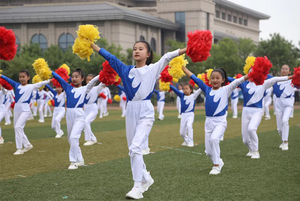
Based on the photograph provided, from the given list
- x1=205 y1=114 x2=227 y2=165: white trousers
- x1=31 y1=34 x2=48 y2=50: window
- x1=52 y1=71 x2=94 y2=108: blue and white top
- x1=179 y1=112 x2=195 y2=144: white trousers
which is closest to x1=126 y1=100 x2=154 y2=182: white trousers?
x1=205 y1=114 x2=227 y2=165: white trousers

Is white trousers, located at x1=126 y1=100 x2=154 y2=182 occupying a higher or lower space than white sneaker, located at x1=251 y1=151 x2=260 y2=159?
higher

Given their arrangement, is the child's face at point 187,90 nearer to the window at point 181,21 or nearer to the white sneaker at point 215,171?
the white sneaker at point 215,171

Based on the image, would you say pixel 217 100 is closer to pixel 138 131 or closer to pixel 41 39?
pixel 138 131

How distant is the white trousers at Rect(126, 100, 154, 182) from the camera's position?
266 inches

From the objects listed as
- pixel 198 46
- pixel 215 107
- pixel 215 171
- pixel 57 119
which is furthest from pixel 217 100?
pixel 57 119

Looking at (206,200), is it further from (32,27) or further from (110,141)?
(32,27)

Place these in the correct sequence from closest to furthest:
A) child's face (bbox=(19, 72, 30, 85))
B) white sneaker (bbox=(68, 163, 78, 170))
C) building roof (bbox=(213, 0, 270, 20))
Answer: white sneaker (bbox=(68, 163, 78, 170))
child's face (bbox=(19, 72, 30, 85))
building roof (bbox=(213, 0, 270, 20))

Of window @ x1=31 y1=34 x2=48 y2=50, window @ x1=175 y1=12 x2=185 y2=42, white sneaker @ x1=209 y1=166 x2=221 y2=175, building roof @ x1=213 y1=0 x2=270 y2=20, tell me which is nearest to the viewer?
white sneaker @ x1=209 y1=166 x2=221 y2=175

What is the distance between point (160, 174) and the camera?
869cm

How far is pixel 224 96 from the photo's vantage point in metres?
8.92

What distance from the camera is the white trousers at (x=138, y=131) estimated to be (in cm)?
675

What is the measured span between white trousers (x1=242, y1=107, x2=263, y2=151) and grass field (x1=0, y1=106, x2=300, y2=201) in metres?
0.42

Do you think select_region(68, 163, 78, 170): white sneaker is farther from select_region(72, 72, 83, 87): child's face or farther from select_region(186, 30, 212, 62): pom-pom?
select_region(186, 30, 212, 62): pom-pom

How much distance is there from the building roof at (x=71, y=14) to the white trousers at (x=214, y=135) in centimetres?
5106
